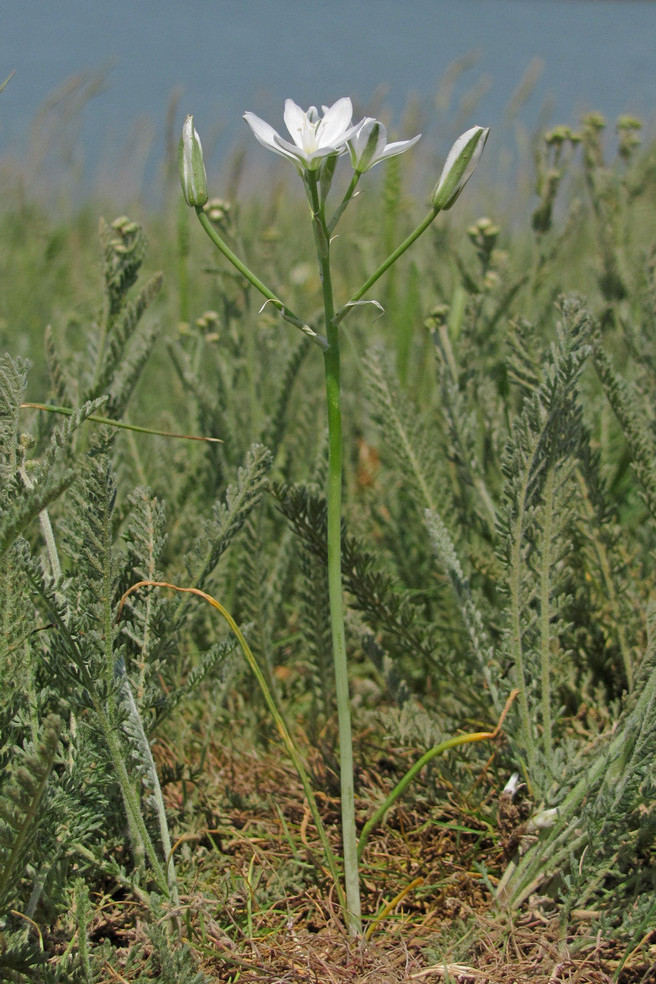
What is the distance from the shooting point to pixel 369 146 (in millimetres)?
922

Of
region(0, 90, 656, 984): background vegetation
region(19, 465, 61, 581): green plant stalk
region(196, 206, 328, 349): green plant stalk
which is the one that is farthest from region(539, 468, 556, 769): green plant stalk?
region(19, 465, 61, 581): green plant stalk

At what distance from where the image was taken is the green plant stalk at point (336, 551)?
0.94 meters

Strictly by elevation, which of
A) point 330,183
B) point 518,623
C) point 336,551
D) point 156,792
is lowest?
point 156,792

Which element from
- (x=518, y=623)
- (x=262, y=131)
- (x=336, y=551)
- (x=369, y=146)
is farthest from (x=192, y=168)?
(x=518, y=623)

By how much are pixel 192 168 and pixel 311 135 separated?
133 millimetres

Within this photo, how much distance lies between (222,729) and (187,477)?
1.87 ft

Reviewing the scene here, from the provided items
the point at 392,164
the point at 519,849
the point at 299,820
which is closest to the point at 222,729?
the point at 299,820

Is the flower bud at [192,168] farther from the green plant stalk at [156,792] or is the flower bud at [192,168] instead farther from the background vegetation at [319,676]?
the green plant stalk at [156,792]

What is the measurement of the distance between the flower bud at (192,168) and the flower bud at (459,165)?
248 millimetres

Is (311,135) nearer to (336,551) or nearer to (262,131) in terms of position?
(262,131)

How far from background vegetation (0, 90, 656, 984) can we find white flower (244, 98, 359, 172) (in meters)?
0.31

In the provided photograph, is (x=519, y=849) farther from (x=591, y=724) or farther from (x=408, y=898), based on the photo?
(x=591, y=724)

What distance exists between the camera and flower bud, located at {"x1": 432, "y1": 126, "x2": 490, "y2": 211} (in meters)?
0.92

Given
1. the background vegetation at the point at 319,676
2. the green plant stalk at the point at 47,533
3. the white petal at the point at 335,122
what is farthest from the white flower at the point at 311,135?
the green plant stalk at the point at 47,533
